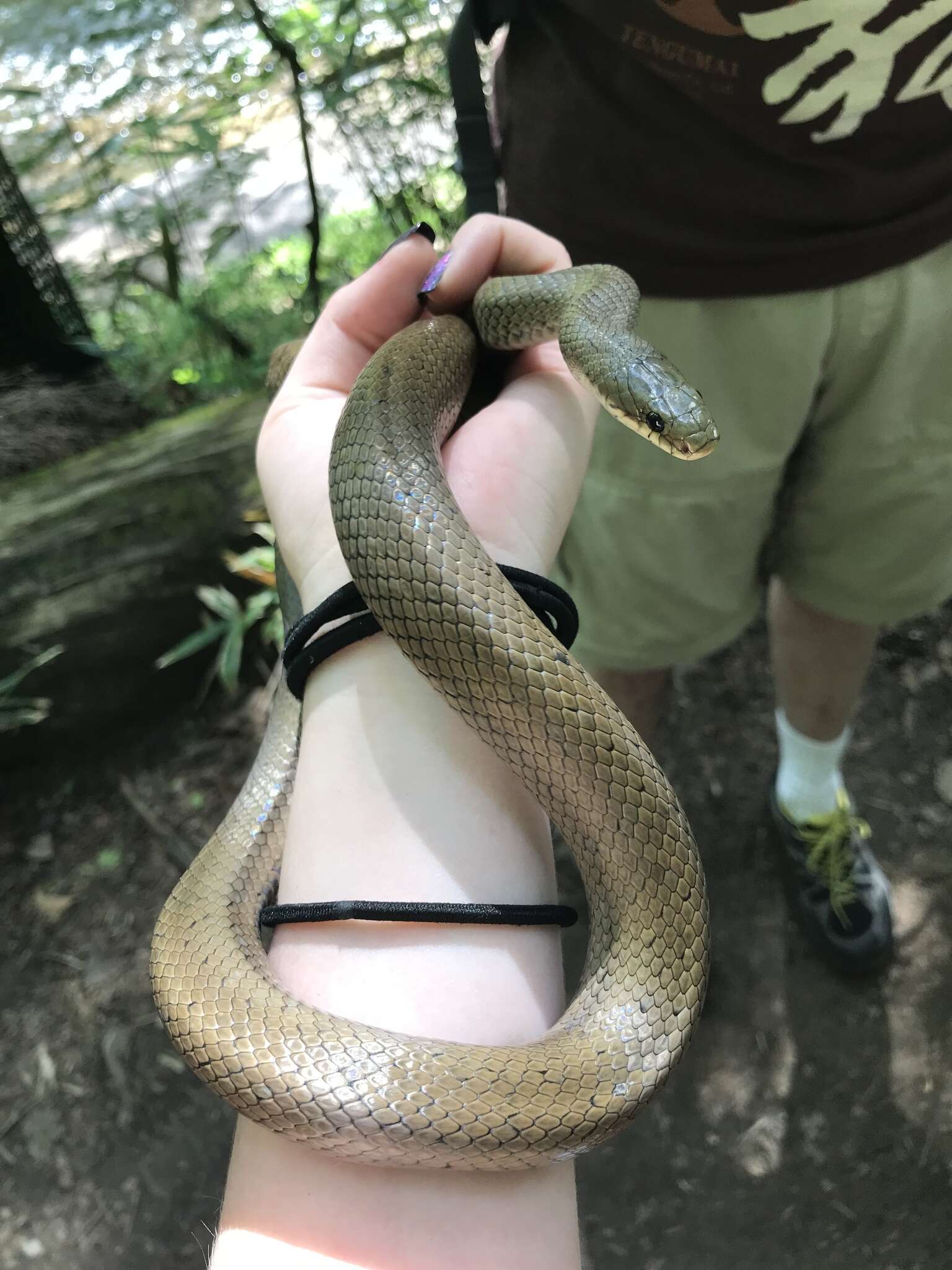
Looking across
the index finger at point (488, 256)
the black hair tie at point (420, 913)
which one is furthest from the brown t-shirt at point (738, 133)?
the black hair tie at point (420, 913)

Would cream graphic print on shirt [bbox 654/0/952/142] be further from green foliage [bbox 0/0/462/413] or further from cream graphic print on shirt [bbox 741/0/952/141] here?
green foliage [bbox 0/0/462/413]

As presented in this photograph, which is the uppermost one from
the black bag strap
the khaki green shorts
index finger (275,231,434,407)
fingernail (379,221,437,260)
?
the black bag strap

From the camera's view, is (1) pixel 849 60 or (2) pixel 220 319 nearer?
(1) pixel 849 60

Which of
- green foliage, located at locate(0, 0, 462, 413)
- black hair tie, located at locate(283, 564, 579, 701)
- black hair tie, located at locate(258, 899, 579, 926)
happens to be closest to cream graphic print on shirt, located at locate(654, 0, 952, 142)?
black hair tie, located at locate(283, 564, 579, 701)

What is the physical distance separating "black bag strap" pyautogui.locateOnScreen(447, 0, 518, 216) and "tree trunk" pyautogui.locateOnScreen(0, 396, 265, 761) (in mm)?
1820

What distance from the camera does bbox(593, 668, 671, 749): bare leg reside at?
2369 millimetres

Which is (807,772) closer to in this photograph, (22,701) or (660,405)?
(660,405)

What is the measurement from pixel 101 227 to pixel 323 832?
143 inches

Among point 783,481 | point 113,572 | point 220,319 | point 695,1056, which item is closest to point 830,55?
point 783,481

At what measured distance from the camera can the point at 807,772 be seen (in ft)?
8.63

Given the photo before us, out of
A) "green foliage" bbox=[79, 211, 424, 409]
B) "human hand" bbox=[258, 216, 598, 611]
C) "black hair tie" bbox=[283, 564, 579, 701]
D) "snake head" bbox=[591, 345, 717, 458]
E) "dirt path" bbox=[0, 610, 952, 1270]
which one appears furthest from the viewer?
"green foliage" bbox=[79, 211, 424, 409]

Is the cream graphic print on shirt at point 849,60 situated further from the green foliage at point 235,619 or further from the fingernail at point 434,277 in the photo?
the green foliage at point 235,619

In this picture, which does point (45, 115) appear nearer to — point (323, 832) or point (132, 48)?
point (132, 48)

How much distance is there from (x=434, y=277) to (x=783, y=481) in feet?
3.17
